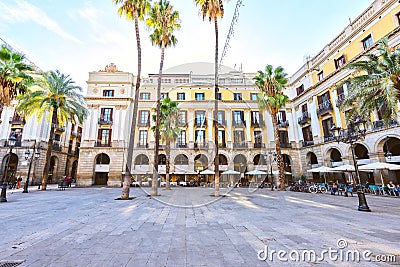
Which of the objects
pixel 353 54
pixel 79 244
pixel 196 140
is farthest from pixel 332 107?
pixel 79 244

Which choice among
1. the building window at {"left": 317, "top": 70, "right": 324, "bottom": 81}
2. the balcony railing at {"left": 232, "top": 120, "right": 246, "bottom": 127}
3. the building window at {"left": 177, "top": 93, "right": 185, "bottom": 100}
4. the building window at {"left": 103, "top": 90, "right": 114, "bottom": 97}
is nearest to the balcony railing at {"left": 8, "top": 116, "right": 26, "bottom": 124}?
the building window at {"left": 103, "top": 90, "right": 114, "bottom": 97}

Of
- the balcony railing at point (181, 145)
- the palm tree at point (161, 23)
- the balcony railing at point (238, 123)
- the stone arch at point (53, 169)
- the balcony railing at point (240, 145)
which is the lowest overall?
the stone arch at point (53, 169)

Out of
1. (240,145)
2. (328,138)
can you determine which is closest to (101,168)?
(240,145)

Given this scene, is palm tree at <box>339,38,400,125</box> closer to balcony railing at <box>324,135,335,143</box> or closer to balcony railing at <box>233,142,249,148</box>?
balcony railing at <box>324,135,335,143</box>

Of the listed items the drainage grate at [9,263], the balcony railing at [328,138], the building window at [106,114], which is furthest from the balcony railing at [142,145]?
the drainage grate at [9,263]

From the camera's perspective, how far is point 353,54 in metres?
20.2

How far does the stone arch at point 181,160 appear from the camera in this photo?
28.4m

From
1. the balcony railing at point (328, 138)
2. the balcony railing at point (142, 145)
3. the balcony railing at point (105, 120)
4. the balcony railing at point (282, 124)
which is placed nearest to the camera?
the balcony railing at point (328, 138)

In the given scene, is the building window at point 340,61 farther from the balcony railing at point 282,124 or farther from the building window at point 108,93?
the building window at point 108,93

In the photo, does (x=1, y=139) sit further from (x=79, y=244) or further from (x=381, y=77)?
(x=381, y=77)

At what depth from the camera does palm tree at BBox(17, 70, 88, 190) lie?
64.3ft

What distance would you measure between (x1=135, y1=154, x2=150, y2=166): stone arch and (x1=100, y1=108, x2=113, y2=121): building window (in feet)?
24.6

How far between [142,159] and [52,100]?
12553mm

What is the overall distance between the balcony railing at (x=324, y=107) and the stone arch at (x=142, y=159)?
23490mm
